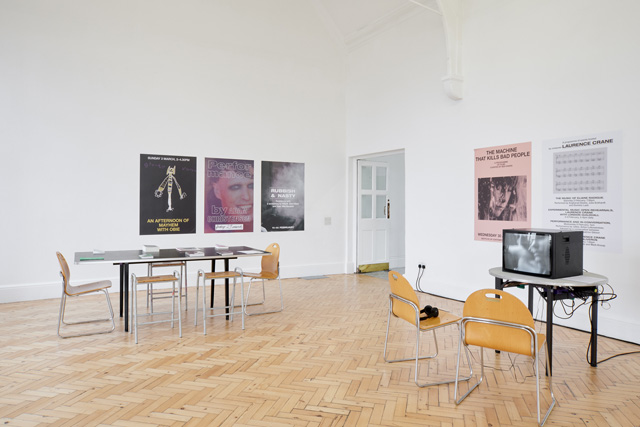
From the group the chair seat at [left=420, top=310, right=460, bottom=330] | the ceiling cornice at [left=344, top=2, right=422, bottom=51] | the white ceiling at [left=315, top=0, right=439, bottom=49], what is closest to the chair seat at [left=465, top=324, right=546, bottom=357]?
the chair seat at [left=420, top=310, right=460, bottom=330]

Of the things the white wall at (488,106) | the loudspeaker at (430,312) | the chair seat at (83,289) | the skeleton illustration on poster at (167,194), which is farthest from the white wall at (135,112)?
the loudspeaker at (430,312)

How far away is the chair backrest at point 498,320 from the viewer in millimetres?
2666

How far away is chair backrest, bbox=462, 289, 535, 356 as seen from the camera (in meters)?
2.67

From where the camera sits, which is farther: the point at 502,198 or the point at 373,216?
the point at 373,216

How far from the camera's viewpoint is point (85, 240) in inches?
249

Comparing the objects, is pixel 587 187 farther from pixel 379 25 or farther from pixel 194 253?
pixel 379 25

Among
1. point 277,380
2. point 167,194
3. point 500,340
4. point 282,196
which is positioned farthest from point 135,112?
point 500,340

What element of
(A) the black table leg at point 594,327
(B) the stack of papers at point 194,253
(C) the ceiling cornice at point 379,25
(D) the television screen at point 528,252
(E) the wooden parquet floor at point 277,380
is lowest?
(E) the wooden parquet floor at point 277,380

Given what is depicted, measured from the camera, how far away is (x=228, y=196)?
7305 mm

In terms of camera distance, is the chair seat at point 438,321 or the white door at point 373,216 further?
the white door at point 373,216

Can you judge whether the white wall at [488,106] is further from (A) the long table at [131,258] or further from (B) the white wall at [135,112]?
(A) the long table at [131,258]

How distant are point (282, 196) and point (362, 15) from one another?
3.51 meters

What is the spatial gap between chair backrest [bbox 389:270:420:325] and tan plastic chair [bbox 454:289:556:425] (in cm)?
44

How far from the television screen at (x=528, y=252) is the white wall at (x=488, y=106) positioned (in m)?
1.52
